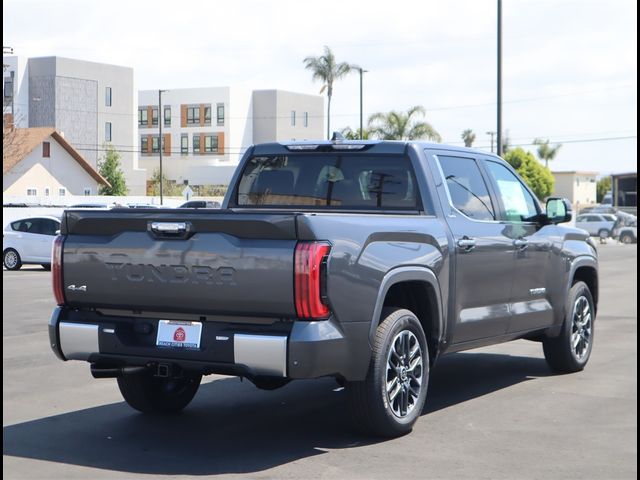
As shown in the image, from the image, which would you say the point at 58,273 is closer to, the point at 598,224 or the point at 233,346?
the point at 233,346

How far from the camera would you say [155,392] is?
26.5 feet

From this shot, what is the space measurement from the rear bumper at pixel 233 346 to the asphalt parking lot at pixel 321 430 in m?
0.59

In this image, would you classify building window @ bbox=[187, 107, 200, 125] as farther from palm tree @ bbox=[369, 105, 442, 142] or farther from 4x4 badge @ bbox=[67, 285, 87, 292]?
4x4 badge @ bbox=[67, 285, 87, 292]

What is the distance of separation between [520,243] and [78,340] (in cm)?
391

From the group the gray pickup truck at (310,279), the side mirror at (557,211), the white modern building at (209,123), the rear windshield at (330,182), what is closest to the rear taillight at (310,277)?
the gray pickup truck at (310,279)

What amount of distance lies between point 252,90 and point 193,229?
102610 millimetres

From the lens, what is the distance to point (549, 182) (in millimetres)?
105188

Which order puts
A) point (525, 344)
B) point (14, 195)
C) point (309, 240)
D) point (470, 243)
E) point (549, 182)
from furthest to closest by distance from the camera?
point (549, 182)
point (14, 195)
point (525, 344)
point (470, 243)
point (309, 240)

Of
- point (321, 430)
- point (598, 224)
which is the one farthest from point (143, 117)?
point (321, 430)

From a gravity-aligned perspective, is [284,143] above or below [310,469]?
above

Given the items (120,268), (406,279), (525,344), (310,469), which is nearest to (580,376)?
(525,344)

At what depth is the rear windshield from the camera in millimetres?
8227

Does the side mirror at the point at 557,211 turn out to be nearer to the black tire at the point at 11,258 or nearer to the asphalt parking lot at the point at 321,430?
the asphalt parking lot at the point at 321,430

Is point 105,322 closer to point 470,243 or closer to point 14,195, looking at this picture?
point 470,243
